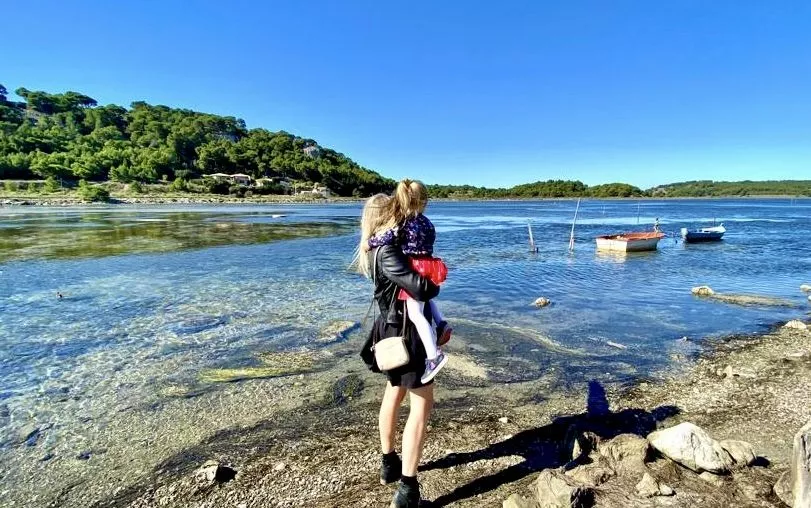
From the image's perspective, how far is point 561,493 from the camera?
139 inches

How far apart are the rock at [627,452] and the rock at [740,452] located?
0.77m

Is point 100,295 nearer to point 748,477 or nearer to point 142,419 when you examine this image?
point 142,419

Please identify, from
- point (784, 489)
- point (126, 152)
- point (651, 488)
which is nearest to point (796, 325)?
point (784, 489)

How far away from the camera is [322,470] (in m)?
4.48

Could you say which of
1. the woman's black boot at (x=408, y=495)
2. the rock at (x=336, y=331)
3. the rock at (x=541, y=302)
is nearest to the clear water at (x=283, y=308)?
the rock at (x=336, y=331)

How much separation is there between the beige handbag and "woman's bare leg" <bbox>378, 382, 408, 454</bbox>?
0.35 meters

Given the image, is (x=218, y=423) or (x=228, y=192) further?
(x=228, y=192)

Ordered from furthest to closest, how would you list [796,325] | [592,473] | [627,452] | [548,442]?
[796,325] < [548,442] < [627,452] < [592,473]

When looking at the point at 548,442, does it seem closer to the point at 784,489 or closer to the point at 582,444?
the point at 582,444

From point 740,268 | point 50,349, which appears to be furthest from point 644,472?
point 740,268

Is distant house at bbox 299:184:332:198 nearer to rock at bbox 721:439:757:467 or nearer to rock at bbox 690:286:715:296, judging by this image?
rock at bbox 690:286:715:296

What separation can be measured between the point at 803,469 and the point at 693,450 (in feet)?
3.04

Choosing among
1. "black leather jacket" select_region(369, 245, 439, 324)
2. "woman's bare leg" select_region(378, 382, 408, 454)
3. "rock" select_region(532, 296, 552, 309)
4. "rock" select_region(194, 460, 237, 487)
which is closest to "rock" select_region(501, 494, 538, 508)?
"woman's bare leg" select_region(378, 382, 408, 454)

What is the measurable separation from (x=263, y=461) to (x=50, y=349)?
6.76 meters
